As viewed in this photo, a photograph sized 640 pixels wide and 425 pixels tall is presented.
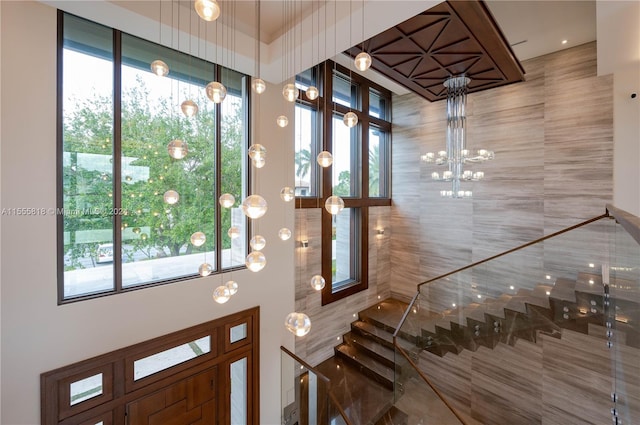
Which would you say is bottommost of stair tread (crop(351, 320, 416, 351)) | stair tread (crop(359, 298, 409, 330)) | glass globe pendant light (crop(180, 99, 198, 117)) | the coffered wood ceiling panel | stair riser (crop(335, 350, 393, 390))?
stair riser (crop(335, 350, 393, 390))

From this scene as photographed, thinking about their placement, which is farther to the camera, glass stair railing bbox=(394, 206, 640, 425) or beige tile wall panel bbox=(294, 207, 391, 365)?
beige tile wall panel bbox=(294, 207, 391, 365)

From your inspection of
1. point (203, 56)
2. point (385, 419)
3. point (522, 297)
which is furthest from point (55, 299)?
point (522, 297)

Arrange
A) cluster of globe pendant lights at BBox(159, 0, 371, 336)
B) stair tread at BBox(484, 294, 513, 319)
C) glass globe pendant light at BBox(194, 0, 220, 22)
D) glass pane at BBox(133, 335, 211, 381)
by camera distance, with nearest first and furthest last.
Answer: glass globe pendant light at BBox(194, 0, 220, 22) → cluster of globe pendant lights at BBox(159, 0, 371, 336) → glass pane at BBox(133, 335, 211, 381) → stair tread at BBox(484, 294, 513, 319)

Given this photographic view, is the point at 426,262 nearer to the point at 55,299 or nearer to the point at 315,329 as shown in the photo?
the point at 315,329

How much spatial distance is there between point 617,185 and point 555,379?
130 inches

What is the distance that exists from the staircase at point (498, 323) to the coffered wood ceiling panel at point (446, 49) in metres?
3.33

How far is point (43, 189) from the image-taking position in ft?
9.17

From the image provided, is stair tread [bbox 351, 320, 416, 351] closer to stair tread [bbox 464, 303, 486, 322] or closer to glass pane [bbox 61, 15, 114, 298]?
stair tread [bbox 464, 303, 486, 322]

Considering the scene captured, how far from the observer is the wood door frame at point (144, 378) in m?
2.90

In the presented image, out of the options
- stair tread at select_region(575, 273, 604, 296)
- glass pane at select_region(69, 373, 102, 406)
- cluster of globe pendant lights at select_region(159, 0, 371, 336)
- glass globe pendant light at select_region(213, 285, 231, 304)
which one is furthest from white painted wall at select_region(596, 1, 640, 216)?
glass pane at select_region(69, 373, 102, 406)

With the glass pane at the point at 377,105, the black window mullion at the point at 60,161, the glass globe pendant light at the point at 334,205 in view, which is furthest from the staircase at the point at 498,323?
the glass pane at the point at 377,105

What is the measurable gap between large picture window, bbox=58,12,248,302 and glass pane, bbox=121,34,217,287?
0.5 inches

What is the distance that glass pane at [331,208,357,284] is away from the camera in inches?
247

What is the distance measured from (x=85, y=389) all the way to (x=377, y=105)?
776 centimetres
